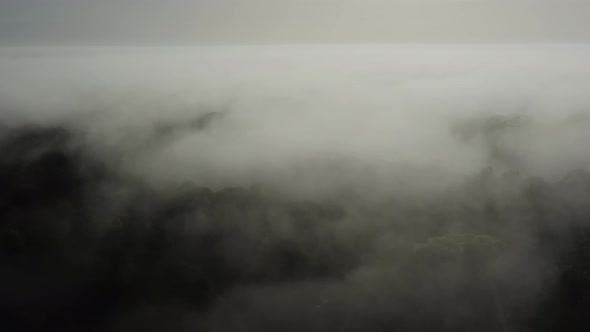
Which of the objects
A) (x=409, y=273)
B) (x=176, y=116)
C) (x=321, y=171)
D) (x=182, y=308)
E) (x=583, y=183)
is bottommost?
(x=182, y=308)

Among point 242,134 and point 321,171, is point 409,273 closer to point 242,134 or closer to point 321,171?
point 321,171

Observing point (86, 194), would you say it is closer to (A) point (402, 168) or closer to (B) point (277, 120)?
(A) point (402, 168)

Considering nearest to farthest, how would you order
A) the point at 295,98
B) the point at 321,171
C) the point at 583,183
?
the point at 583,183 → the point at 321,171 → the point at 295,98

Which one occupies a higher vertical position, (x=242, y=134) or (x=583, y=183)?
(x=242, y=134)

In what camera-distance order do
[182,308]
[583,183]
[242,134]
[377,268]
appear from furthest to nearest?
[242,134], [583,183], [377,268], [182,308]

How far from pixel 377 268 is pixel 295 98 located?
133911 mm

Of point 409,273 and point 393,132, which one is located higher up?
point 393,132

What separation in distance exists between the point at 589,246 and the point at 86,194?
60.3 meters

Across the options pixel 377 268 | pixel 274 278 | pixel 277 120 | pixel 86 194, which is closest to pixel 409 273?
pixel 377 268

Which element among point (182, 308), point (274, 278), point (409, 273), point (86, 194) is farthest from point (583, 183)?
point (86, 194)

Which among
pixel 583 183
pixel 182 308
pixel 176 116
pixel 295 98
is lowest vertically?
pixel 182 308

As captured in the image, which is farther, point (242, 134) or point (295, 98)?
point (295, 98)

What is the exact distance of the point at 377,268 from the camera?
1447 inches

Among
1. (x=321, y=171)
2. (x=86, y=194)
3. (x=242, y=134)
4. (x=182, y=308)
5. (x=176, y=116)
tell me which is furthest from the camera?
(x=176, y=116)
